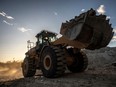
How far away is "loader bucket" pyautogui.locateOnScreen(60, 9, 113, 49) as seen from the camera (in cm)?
719

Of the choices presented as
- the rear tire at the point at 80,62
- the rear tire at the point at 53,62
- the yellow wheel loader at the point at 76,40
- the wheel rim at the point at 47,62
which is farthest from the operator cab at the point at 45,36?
the wheel rim at the point at 47,62

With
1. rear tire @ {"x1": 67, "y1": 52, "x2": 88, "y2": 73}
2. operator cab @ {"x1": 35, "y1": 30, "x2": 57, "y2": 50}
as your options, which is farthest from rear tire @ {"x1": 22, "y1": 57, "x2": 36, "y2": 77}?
rear tire @ {"x1": 67, "y1": 52, "x2": 88, "y2": 73}

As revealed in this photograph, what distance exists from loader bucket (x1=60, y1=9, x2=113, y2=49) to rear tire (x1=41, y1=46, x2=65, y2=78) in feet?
3.52

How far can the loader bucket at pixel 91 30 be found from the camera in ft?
23.6

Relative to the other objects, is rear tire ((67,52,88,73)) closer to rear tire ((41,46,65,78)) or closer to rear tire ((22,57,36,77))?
rear tire ((41,46,65,78))

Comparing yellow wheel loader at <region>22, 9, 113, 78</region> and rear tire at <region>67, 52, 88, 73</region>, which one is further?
rear tire at <region>67, 52, 88, 73</region>

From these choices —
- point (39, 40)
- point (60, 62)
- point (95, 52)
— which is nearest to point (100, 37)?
point (60, 62)

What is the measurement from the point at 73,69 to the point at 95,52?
11801mm

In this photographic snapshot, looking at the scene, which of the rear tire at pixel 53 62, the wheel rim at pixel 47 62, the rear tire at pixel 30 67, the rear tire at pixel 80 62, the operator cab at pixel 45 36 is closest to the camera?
the rear tire at pixel 53 62

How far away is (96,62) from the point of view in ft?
62.2

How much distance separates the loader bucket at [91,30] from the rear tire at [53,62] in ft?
3.52

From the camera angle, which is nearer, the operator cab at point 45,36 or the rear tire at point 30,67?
the rear tire at point 30,67

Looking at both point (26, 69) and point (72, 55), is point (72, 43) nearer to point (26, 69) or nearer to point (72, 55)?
point (72, 55)

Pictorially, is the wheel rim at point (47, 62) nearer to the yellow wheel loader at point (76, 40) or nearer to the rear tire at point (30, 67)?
the yellow wheel loader at point (76, 40)
